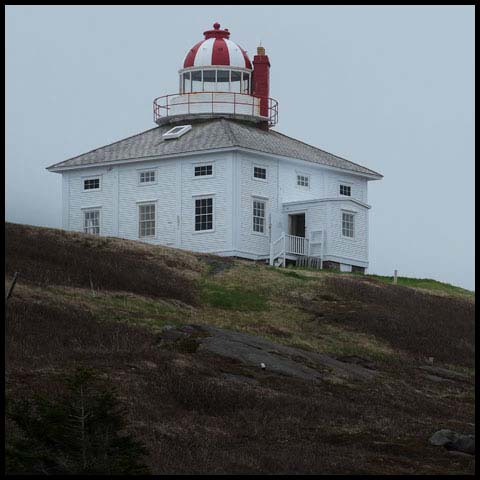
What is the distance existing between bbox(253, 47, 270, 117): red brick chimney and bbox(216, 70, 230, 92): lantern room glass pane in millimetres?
1347

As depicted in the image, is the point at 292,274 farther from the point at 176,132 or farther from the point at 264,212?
the point at 176,132

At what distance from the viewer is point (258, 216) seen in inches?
2389

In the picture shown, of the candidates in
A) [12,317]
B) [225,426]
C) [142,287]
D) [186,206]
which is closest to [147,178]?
[186,206]

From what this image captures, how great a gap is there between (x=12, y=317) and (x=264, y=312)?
1193 centimetres

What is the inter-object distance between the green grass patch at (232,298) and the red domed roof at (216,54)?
666 inches

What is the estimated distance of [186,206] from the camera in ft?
198

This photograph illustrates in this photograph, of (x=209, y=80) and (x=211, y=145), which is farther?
(x=209, y=80)

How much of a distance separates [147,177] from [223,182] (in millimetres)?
4014

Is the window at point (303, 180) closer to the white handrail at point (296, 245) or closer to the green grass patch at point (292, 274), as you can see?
the white handrail at point (296, 245)

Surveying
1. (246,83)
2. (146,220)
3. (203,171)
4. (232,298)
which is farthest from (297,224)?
(232,298)

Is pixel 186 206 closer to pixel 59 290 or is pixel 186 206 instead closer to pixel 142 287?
pixel 142 287

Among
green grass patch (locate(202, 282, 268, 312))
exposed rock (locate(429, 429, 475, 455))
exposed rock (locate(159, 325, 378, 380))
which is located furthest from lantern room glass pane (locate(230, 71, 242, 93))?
exposed rock (locate(429, 429, 475, 455))

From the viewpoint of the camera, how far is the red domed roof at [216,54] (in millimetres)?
64438

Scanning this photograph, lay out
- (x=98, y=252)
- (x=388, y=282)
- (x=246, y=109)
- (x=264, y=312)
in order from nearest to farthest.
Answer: (x=264, y=312) → (x=98, y=252) → (x=388, y=282) → (x=246, y=109)
